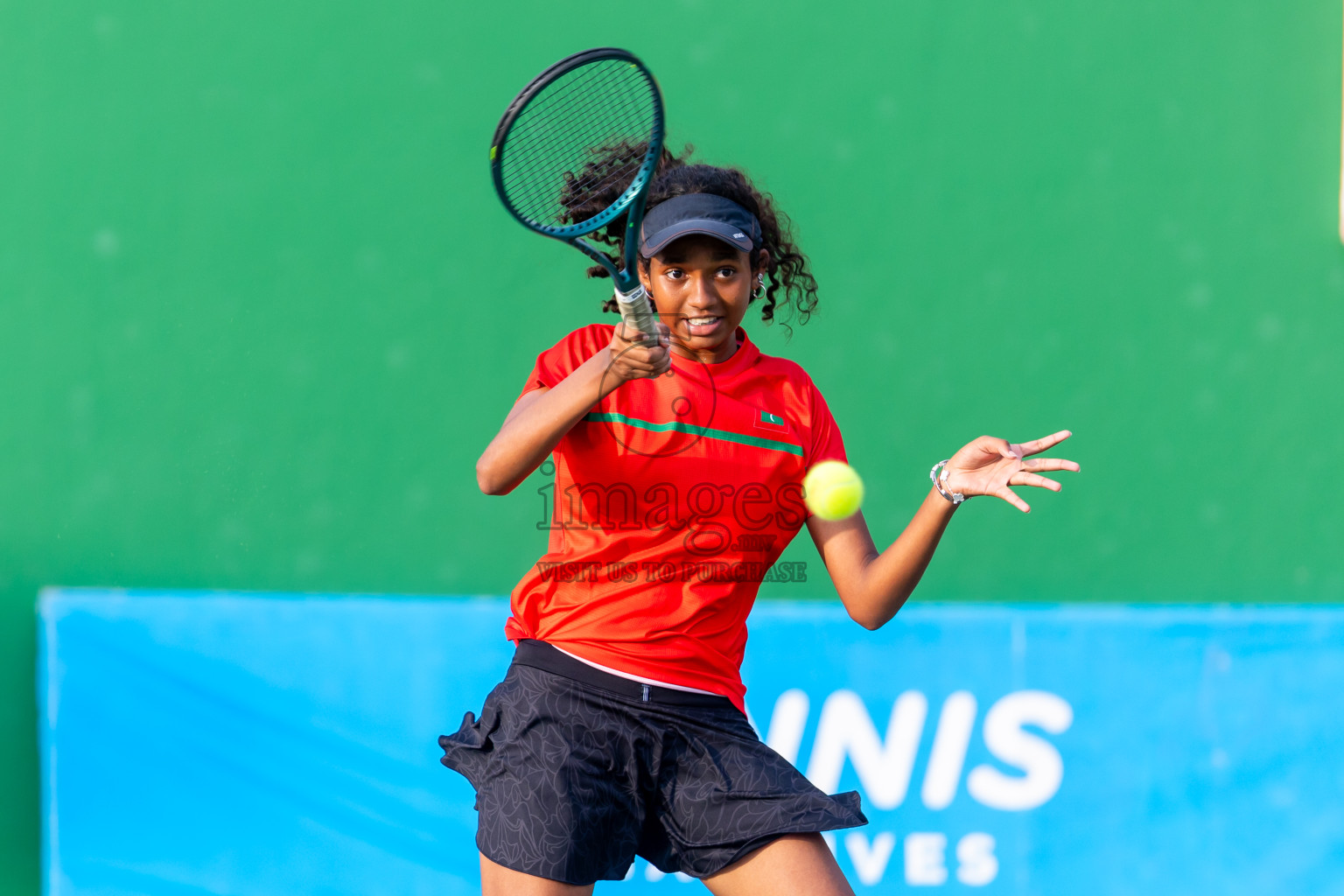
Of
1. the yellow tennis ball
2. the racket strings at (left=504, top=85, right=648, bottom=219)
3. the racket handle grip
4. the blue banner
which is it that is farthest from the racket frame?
the blue banner

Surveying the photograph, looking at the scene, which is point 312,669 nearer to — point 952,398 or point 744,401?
point 744,401

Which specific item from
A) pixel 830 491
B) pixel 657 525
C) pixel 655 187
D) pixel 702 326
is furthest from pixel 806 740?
pixel 655 187

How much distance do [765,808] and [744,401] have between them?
2.13 feet

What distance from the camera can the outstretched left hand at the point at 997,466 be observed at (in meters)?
1.73

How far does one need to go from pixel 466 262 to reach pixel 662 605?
159cm

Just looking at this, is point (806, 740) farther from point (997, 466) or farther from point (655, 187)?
point (655, 187)

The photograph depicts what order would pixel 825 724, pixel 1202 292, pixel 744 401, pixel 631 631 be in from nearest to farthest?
pixel 631 631 < pixel 744 401 < pixel 825 724 < pixel 1202 292

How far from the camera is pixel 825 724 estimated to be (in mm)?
2973

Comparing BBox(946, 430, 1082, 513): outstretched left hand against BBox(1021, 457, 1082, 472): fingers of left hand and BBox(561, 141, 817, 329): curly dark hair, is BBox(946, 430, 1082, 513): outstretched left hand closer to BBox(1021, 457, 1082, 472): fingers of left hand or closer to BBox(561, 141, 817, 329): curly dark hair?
BBox(1021, 457, 1082, 472): fingers of left hand

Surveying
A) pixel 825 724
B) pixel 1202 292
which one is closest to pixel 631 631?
pixel 825 724

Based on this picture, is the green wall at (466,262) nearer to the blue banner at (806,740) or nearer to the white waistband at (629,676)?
the blue banner at (806,740)

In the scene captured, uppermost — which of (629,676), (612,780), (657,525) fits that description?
(657,525)

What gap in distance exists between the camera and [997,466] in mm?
1774

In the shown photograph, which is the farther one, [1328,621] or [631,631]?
[1328,621]
